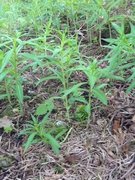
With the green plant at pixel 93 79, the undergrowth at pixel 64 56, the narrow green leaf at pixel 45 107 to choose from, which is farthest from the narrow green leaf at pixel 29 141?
the green plant at pixel 93 79

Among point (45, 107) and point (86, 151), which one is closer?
point (86, 151)

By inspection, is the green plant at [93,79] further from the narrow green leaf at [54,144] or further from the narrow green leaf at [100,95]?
the narrow green leaf at [54,144]

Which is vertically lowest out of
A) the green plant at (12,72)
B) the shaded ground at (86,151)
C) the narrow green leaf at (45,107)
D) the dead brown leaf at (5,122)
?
the shaded ground at (86,151)

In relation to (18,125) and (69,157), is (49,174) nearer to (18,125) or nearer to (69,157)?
(69,157)

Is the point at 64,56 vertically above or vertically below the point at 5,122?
above

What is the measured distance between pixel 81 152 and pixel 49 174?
0.67 feet

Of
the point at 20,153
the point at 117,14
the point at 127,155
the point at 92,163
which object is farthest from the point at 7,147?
the point at 117,14

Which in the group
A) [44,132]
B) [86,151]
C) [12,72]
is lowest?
[86,151]

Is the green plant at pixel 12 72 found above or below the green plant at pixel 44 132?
above

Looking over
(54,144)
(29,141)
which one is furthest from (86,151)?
(29,141)

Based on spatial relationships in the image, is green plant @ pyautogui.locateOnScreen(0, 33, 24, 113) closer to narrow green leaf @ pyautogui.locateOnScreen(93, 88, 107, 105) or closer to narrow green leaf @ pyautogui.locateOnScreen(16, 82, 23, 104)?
narrow green leaf @ pyautogui.locateOnScreen(16, 82, 23, 104)

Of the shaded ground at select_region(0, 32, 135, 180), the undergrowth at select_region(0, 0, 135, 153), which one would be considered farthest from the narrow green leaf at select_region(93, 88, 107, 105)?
the shaded ground at select_region(0, 32, 135, 180)

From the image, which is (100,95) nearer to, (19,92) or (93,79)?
(93,79)

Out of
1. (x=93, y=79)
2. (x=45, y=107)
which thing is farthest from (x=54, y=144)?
(x=93, y=79)
